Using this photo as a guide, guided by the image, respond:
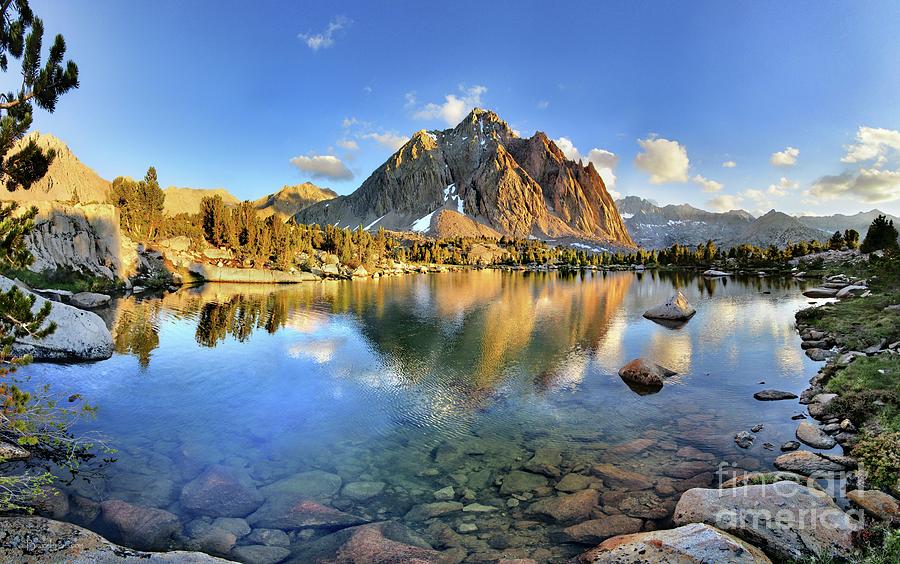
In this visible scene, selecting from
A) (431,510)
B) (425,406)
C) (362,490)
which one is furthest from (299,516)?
(425,406)

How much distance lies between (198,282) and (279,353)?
6525 cm

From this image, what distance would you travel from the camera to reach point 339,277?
11381 centimetres

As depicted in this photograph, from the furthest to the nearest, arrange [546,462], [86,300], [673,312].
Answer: [673,312], [86,300], [546,462]

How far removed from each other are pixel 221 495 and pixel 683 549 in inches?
468

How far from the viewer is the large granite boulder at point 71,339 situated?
77.0ft

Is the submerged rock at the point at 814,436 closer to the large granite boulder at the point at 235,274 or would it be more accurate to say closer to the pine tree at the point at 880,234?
the large granite boulder at the point at 235,274

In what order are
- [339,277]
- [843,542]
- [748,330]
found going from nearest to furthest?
[843,542] → [748,330] → [339,277]

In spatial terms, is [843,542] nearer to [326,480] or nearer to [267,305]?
[326,480]

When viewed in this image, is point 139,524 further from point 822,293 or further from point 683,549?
point 822,293

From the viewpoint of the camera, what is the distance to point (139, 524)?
10.6 m

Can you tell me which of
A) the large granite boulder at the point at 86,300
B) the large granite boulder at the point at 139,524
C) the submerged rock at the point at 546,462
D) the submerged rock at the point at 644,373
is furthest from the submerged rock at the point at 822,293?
the large granite boulder at the point at 86,300

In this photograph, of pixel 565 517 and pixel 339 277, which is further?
pixel 339 277

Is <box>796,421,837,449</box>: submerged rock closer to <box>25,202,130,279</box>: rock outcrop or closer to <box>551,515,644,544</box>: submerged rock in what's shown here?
<box>551,515,644,544</box>: submerged rock

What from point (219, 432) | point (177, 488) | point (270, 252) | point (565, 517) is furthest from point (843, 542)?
point (270, 252)
